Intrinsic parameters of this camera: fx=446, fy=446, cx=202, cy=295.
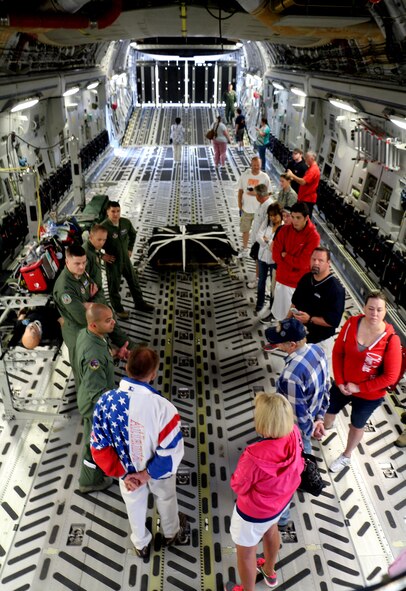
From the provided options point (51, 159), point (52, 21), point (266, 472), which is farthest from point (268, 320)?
point (51, 159)

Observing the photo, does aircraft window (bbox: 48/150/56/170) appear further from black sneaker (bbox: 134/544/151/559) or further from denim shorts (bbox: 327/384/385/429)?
black sneaker (bbox: 134/544/151/559)

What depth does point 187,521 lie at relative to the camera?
355 cm

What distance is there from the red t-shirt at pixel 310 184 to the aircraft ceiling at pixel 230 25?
174 centimetres

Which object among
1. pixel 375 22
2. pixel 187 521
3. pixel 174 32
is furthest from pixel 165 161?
pixel 187 521

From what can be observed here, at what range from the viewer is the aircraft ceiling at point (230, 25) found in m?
6.18

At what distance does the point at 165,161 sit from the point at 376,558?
1393 centimetres

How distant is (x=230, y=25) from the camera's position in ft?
27.4

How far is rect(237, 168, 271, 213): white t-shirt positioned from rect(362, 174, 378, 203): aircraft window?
265cm

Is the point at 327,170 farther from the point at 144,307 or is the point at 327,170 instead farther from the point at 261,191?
the point at 144,307

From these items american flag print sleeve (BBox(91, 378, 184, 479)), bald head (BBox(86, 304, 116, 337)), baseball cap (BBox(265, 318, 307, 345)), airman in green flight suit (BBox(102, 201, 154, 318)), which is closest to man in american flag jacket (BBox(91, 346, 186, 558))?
american flag print sleeve (BBox(91, 378, 184, 479))

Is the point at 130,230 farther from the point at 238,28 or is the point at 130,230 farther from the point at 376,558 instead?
the point at 238,28

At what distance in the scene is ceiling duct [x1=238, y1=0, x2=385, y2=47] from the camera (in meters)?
6.29

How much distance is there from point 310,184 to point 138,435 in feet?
22.6

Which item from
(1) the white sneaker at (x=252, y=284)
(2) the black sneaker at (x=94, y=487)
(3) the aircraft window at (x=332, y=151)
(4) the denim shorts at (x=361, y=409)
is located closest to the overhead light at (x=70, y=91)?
(3) the aircraft window at (x=332, y=151)
